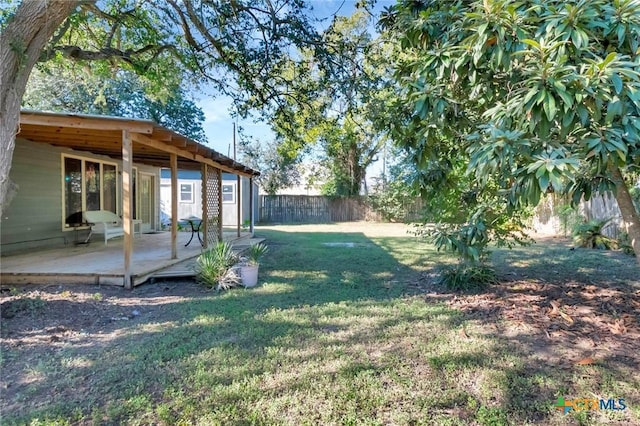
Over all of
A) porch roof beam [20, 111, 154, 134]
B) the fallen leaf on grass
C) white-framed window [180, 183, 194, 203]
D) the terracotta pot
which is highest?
porch roof beam [20, 111, 154, 134]

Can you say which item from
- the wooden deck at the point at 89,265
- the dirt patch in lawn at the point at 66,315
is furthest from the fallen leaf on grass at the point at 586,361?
the wooden deck at the point at 89,265

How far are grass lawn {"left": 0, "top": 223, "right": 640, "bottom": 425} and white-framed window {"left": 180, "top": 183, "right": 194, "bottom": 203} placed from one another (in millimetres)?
13068

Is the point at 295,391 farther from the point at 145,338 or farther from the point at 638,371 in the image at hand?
the point at 638,371

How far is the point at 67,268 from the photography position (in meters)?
5.26

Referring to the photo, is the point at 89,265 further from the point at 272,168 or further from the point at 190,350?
the point at 272,168

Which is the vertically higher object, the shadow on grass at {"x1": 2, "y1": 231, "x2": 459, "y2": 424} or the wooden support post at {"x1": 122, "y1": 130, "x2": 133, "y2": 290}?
the wooden support post at {"x1": 122, "y1": 130, "x2": 133, "y2": 290}

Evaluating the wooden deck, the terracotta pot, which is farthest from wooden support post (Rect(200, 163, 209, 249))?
the terracotta pot

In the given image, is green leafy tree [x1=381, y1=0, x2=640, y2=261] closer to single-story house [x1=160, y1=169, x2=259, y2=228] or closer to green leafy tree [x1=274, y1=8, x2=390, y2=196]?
green leafy tree [x1=274, y1=8, x2=390, y2=196]

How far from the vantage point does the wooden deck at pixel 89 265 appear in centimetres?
493

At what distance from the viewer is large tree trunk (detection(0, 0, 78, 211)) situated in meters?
3.01

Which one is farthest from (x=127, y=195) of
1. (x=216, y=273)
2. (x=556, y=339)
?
(x=556, y=339)

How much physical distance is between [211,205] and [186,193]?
33.3 ft

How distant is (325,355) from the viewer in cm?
289

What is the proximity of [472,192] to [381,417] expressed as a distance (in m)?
3.59
